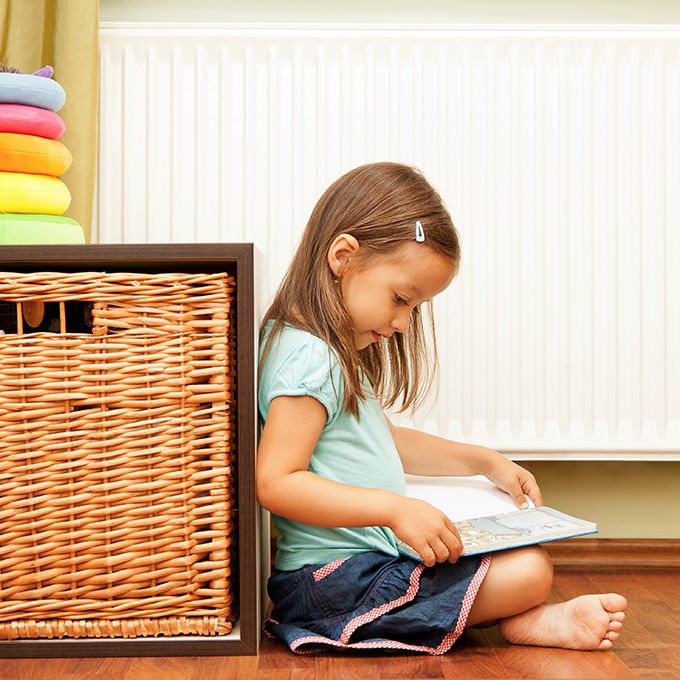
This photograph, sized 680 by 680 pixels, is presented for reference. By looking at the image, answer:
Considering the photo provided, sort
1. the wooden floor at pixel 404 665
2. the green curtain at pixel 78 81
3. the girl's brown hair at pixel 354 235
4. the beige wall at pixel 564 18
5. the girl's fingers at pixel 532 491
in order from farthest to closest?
the beige wall at pixel 564 18
the green curtain at pixel 78 81
the girl's fingers at pixel 532 491
the girl's brown hair at pixel 354 235
the wooden floor at pixel 404 665

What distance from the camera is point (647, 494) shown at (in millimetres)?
1367

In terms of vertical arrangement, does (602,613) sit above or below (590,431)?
below

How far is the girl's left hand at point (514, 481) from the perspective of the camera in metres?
1.04

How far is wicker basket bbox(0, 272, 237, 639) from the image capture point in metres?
0.82

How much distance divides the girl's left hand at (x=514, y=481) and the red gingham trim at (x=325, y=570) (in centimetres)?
28

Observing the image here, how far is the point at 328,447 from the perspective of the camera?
3.06ft

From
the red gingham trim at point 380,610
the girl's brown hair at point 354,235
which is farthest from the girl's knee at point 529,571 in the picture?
the girl's brown hair at point 354,235


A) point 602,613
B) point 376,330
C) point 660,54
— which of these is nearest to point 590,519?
point 602,613

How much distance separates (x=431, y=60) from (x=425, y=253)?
538 mm

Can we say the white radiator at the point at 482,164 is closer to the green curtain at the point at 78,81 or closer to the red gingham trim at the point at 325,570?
the green curtain at the point at 78,81

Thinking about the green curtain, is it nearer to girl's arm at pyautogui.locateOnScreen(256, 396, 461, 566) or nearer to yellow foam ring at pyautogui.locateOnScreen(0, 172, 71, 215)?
yellow foam ring at pyautogui.locateOnScreen(0, 172, 71, 215)

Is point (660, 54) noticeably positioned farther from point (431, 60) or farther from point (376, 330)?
point (376, 330)

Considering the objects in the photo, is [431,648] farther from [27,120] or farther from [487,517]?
[27,120]

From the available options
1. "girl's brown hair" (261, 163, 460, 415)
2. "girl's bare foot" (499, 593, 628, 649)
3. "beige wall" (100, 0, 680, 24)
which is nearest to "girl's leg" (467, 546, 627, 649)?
"girl's bare foot" (499, 593, 628, 649)
